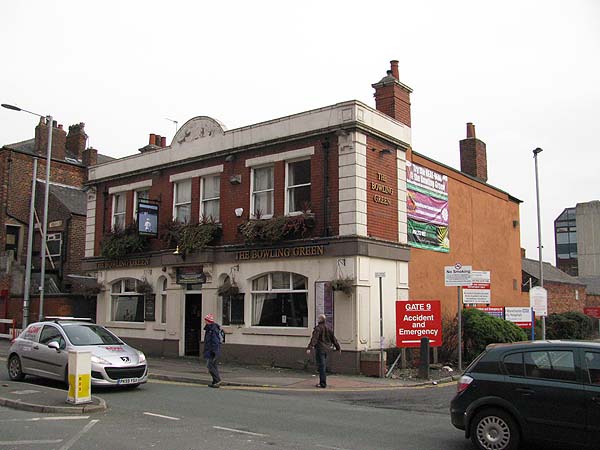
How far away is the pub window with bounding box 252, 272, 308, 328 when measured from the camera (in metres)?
18.3

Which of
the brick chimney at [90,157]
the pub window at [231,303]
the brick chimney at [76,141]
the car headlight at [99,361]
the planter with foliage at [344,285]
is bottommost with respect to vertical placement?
the car headlight at [99,361]

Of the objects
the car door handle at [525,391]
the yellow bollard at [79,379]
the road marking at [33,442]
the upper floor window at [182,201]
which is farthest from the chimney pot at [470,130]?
the road marking at [33,442]

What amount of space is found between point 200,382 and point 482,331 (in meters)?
8.86

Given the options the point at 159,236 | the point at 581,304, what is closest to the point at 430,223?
the point at 159,236

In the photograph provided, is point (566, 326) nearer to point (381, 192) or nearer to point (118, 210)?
point (381, 192)

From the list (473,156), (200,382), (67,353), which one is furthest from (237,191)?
(473,156)

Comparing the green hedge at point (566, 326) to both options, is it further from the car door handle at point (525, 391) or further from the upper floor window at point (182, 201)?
the car door handle at point (525, 391)

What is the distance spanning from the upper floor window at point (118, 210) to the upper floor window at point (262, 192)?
7302mm

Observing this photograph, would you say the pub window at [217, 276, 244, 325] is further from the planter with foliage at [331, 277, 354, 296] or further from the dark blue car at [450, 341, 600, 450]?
the dark blue car at [450, 341, 600, 450]

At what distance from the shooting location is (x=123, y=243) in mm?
23438

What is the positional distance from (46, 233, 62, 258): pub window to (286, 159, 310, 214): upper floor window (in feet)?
59.3

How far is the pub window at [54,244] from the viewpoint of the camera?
32.4 m

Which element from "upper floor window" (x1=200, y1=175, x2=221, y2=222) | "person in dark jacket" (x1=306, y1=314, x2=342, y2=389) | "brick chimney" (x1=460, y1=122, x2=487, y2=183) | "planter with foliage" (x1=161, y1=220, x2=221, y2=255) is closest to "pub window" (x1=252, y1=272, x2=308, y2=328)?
"planter with foliage" (x1=161, y1=220, x2=221, y2=255)

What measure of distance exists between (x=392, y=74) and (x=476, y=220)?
24.4 ft
